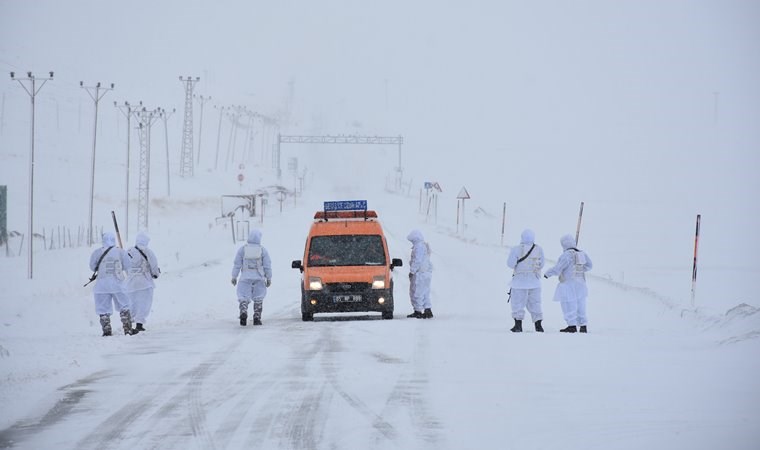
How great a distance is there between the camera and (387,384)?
1222 centimetres

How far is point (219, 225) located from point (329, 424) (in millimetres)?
60665

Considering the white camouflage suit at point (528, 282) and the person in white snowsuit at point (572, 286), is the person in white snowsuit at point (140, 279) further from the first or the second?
the person in white snowsuit at point (572, 286)

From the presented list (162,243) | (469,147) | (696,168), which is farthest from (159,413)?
(469,147)

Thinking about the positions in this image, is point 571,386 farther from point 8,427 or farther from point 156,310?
A: point 156,310

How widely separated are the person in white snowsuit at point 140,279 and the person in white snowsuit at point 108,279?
0.98m

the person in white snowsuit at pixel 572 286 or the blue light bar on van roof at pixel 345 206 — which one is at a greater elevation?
the blue light bar on van roof at pixel 345 206

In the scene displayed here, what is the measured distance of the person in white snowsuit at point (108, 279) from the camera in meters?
18.5

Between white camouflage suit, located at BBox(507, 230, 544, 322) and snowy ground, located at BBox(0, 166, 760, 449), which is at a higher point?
white camouflage suit, located at BBox(507, 230, 544, 322)

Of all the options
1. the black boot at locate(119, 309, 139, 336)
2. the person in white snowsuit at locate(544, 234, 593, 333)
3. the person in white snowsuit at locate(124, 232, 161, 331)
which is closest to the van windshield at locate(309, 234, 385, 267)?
the person in white snowsuit at locate(124, 232, 161, 331)

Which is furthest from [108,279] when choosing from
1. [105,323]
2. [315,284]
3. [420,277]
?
[420,277]

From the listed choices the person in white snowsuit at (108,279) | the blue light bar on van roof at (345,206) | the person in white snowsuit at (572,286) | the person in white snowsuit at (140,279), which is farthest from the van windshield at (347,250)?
the person in white snowsuit at (108,279)

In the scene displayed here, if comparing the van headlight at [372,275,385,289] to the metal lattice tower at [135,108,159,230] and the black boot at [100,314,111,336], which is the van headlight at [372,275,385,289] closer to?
the black boot at [100,314,111,336]

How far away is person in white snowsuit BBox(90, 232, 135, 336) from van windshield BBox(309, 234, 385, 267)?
186 inches

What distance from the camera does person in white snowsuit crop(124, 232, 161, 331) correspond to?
19750mm
